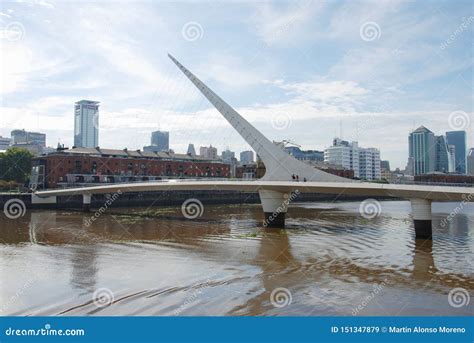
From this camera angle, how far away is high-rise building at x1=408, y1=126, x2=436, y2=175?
78.2 metres

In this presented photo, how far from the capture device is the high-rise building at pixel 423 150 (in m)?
78.2

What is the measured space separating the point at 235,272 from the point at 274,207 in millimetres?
14103

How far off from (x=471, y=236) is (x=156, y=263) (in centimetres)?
1725

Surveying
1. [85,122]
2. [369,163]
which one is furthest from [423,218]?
[85,122]

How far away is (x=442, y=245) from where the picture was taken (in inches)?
774

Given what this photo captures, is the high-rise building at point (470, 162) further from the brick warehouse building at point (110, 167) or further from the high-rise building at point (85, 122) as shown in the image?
the high-rise building at point (85, 122)

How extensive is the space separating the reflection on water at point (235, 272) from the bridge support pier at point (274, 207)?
72.8 inches

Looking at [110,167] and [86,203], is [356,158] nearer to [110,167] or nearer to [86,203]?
[110,167]

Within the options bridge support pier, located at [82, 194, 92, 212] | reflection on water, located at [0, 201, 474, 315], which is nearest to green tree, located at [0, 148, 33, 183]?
bridge support pier, located at [82, 194, 92, 212]

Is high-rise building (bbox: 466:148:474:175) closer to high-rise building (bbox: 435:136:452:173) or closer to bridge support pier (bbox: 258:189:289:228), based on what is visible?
bridge support pier (bbox: 258:189:289:228)

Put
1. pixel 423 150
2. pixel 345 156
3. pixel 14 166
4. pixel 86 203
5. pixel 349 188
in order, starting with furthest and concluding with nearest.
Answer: pixel 345 156
pixel 423 150
pixel 14 166
pixel 86 203
pixel 349 188

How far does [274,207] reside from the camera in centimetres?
2772

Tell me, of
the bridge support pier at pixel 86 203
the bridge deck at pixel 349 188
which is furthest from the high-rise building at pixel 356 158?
the bridge deck at pixel 349 188
